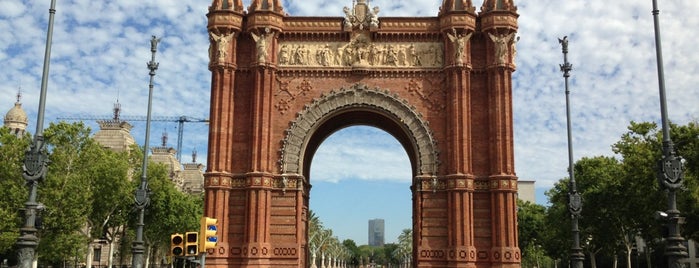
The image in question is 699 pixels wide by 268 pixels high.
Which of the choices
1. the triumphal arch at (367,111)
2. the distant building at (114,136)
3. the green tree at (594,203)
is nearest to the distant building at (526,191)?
the green tree at (594,203)

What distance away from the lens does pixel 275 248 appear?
1288 inches

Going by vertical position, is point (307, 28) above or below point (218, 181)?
above

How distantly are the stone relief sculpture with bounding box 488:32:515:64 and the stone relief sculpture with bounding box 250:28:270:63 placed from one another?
11397mm

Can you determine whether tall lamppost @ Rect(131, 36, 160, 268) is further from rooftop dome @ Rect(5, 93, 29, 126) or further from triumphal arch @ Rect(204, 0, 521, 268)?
rooftop dome @ Rect(5, 93, 29, 126)

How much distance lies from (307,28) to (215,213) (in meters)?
10.5

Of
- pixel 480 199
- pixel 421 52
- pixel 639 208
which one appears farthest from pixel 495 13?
pixel 639 208

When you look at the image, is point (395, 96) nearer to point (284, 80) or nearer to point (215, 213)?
point (284, 80)

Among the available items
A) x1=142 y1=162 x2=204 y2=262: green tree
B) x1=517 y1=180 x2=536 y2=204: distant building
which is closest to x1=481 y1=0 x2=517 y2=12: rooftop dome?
x1=142 y1=162 x2=204 y2=262: green tree

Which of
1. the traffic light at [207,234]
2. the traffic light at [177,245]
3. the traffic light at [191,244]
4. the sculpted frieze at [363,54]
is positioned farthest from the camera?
the sculpted frieze at [363,54]

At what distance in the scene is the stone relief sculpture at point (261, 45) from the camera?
33594 millimetres

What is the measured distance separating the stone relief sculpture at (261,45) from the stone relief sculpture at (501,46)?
11397 millimetres

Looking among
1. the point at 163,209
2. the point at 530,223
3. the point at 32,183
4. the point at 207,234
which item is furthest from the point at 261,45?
the point at 530,223

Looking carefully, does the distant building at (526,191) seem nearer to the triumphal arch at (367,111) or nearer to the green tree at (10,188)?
the triumphal arch at (367,111)

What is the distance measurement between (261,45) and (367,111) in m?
6.39
